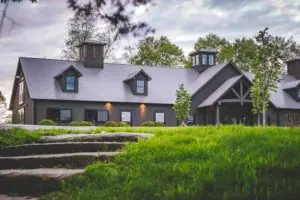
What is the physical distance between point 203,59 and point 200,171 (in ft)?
116

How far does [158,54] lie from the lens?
48.8 m

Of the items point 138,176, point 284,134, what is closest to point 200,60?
point 284,134

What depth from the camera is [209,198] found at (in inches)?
233

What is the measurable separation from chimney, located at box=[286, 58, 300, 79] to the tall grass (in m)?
38.0

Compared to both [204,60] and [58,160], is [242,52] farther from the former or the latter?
[58,160]

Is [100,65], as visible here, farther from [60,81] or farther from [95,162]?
[95,162]

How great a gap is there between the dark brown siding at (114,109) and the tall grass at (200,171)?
24.2m

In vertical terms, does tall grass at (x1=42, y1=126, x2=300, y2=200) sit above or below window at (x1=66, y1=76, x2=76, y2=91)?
below

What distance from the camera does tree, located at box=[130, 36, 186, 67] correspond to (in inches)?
1875

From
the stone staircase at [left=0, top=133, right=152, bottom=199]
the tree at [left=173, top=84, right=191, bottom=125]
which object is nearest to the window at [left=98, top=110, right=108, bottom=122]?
the tree at [left=173, top=84, right=191, bottom=125]

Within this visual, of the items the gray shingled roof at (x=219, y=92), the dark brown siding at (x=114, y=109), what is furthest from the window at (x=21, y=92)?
the gray shingled roof at (x=219, y=92)

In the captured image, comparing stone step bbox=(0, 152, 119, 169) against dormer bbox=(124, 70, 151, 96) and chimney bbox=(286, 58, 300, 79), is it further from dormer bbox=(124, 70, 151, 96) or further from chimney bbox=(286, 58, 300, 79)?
chimney bbox=(286, 58, 300, 79)

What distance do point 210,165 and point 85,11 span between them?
296 cm

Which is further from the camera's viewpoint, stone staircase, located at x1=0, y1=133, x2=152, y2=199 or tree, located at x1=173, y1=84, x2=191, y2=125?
tree, located at x1=173, y1=84, x2=191, y2=125
